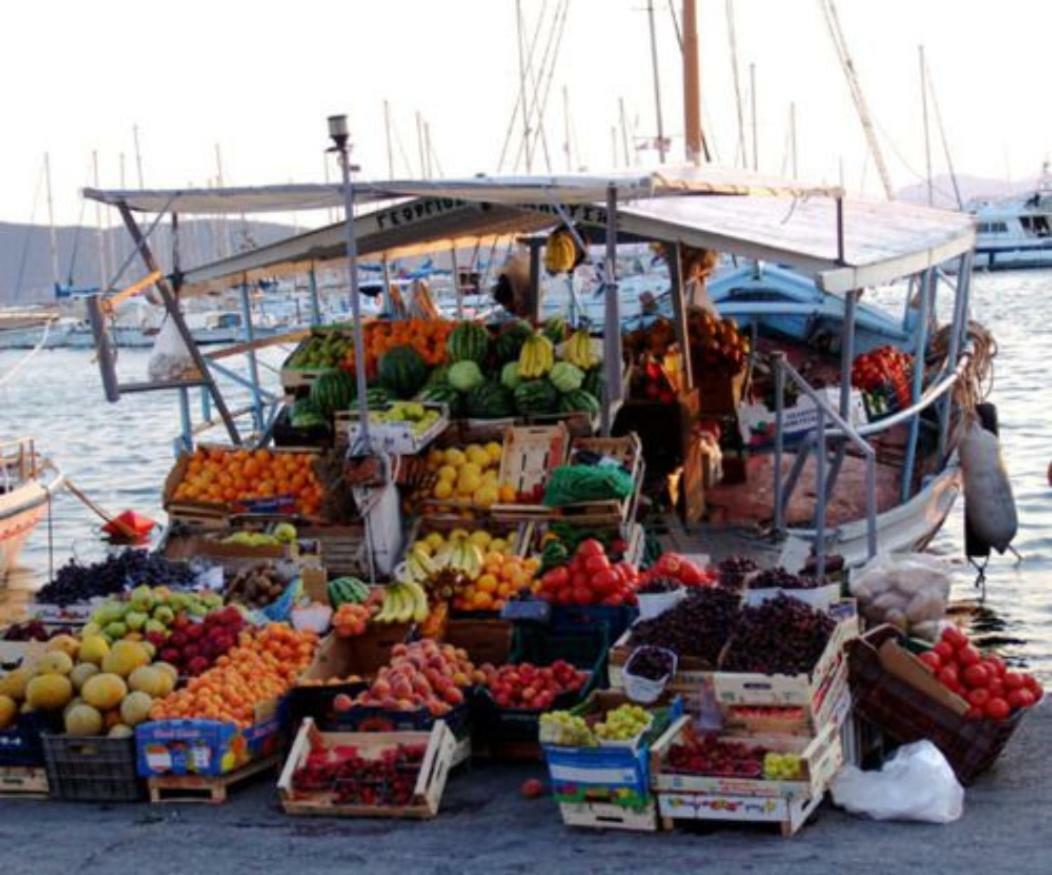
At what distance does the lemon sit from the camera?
11.1 meters

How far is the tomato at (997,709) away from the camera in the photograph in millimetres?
8078

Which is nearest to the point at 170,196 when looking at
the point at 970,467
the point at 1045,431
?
the point at 970,467

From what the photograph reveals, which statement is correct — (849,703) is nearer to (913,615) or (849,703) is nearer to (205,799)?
(913,615)

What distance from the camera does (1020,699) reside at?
8164 millimetres

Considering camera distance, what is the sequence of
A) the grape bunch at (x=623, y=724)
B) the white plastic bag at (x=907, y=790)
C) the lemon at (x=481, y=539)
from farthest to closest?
the lemon at (x=481, y=539) < the grape bunch at (x=623, y=724) < the white plastic bag at (x=907, y=790)

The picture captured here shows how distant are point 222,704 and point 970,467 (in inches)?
349

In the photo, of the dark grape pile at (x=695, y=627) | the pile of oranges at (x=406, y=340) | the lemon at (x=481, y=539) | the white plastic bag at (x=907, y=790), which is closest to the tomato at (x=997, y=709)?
the white plastic bag at (x=907, y=790)

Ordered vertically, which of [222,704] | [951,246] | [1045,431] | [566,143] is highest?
[566,143]

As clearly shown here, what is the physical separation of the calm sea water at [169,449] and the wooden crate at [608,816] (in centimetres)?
687

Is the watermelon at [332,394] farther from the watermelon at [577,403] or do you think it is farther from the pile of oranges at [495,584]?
the pile of oranges at [495,584]


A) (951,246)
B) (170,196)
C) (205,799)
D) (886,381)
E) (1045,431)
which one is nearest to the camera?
(205,799)

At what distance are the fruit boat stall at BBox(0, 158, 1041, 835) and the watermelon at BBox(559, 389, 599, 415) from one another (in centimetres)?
2

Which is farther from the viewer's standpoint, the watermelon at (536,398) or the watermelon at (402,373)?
the watermelon at (402,373)

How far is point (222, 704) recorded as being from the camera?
841 centimetres
